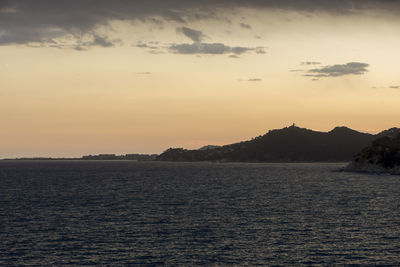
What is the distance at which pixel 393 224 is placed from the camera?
7638cm

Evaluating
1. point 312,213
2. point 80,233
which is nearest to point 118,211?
point 80,233

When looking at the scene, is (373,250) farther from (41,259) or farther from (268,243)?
(41,259)

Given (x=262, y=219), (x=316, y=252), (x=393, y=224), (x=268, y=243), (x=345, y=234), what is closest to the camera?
(x=316, y=252)

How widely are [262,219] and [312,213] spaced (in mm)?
12242

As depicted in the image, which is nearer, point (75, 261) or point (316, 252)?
point (75, 261)

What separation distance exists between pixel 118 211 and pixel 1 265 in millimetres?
42135

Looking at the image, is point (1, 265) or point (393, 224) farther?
point (393, 224)

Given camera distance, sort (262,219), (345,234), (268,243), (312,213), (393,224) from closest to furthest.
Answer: (268,243) < (345,234) < (393,224) < (262,219) < (312,213)

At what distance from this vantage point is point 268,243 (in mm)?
61750

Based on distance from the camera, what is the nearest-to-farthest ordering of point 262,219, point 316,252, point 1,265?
point 1,265
point 316,252
point 262,219

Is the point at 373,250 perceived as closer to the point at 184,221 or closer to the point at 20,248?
the point at 184,221

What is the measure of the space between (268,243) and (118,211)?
129 ft

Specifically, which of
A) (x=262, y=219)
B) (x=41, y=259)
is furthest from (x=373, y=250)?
(x=41, y=259)

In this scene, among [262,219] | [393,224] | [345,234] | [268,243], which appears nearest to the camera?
[268,243]
